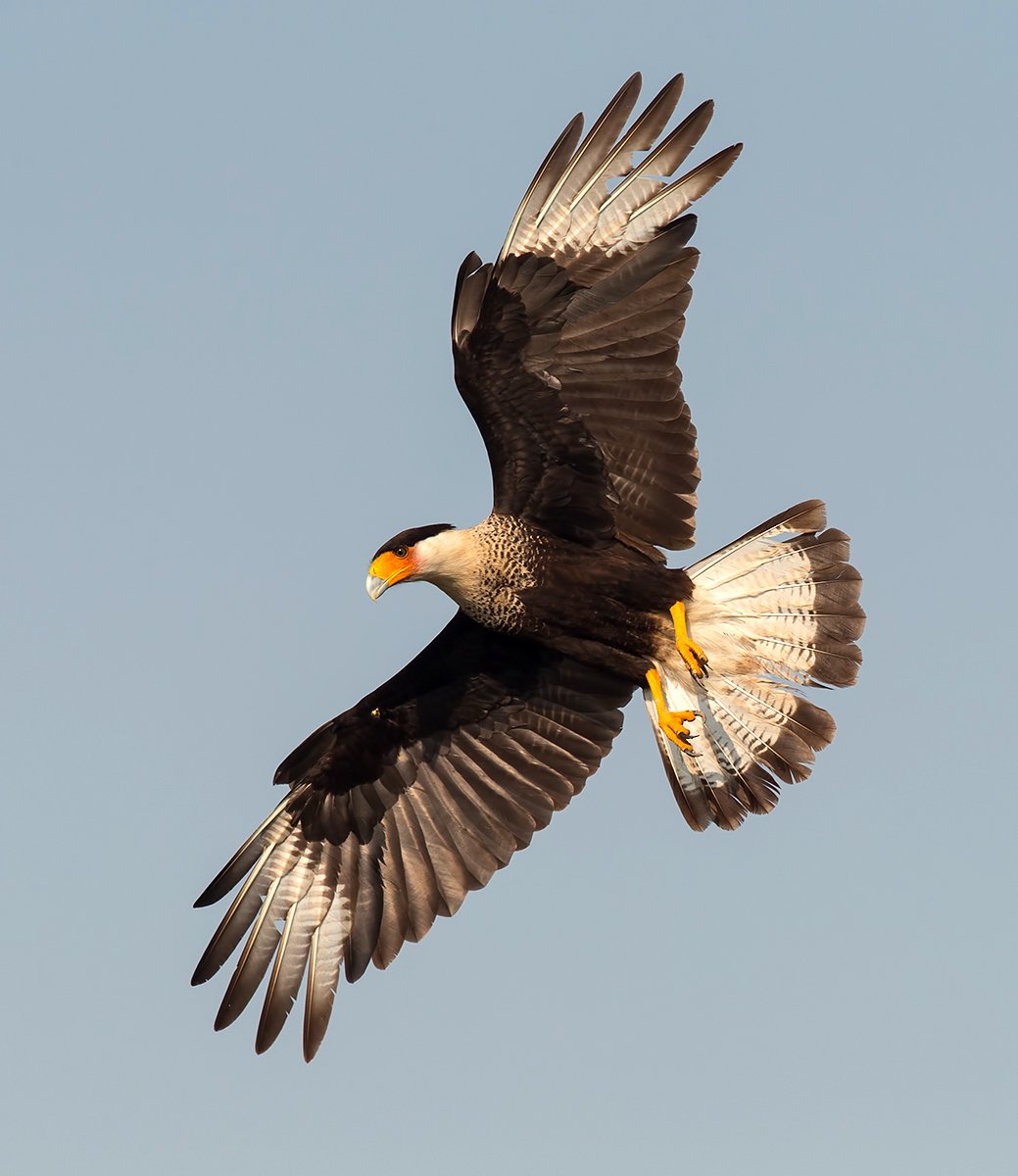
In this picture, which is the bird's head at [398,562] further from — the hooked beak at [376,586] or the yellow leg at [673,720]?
the yellow leg at [673,720]

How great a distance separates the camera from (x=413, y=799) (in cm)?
1001

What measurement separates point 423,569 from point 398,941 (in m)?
1.94

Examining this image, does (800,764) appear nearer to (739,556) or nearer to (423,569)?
(739,556)

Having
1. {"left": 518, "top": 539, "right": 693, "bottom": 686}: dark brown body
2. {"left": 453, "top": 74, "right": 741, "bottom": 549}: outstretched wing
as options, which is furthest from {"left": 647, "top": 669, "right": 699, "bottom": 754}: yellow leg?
{"left": 453, "top": 74, "right": 741, "bottom": 549}: outstretched wing

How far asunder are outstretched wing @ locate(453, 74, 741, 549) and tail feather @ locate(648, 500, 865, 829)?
25.0 inches

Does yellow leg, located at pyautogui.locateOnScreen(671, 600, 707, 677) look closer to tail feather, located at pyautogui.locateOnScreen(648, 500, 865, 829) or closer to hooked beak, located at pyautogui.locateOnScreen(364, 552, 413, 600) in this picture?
tail feather, located at pyautogui.locateOnScreen(648, 500, 865, 829)

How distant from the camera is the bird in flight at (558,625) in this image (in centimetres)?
873

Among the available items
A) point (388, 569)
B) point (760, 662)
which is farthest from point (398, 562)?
point (760, 662)

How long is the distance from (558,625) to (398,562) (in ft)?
2.63

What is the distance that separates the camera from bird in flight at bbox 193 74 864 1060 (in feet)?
28.6

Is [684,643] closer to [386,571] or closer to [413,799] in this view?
[386,571]

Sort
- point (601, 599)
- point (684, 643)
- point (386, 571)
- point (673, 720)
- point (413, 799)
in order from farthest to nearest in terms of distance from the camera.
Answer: point (413, 799)
point (673, 720)
point (684, 643)
point (601, 599)
point (386, 571)

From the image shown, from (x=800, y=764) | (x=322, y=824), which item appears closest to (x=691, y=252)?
(x=800, y=764)

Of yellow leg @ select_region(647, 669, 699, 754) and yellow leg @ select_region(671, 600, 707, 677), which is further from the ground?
yellow leg @ select_region(671, 600, 707, 677)
